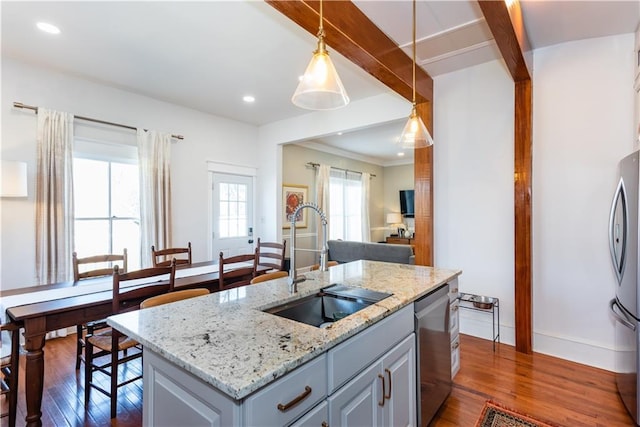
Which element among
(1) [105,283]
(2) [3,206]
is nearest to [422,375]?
(1) [105,283]

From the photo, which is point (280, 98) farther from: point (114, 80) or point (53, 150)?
point (53, 150)

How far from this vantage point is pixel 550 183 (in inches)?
117

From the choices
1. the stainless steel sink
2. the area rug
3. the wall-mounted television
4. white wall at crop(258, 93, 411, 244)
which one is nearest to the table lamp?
the wall-mounted television

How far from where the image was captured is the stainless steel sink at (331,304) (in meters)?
1.78

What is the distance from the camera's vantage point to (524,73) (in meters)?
2.79

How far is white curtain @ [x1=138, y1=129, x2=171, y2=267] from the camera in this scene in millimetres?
4066

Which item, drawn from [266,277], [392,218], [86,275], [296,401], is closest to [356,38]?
[266,277]

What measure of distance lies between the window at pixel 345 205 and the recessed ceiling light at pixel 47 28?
5021 millimetres

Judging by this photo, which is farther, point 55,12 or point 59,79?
point 59,79

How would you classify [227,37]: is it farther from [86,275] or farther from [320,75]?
[86,275]

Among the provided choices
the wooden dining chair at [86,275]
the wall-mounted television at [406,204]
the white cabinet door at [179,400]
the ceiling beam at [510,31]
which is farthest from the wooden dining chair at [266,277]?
the wall-mounted television at [406,204]

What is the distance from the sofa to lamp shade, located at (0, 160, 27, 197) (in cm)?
384

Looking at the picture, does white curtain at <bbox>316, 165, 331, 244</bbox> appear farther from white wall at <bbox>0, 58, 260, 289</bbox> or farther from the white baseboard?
the white baseboard

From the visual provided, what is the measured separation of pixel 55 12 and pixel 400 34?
2.78 meters
